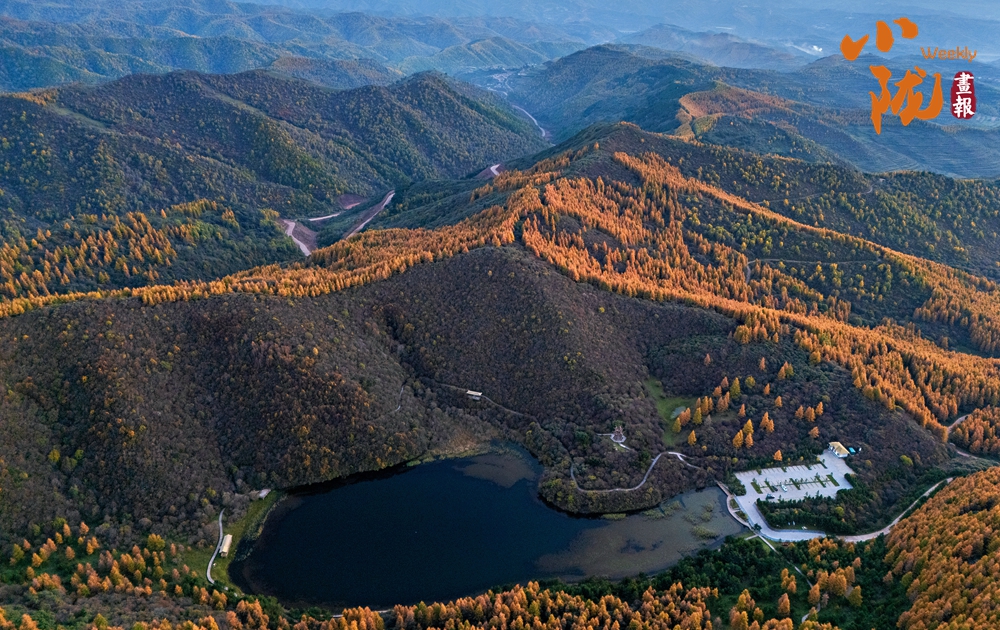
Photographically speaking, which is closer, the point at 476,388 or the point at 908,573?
the point at 908,573

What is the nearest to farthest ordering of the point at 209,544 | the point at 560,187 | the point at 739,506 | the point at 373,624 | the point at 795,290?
the point at 373,624, the point at 209,544, the point at 739,506, the point at 795,290, the point at 560,187

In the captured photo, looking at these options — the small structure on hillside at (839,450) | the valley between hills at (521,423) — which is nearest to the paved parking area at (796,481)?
the small structure on hillside at (839,450)

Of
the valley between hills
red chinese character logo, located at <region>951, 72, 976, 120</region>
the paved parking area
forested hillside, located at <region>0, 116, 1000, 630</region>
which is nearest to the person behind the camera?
the valley between hills

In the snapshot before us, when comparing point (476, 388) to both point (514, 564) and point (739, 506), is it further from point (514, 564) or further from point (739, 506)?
point (739, 506)

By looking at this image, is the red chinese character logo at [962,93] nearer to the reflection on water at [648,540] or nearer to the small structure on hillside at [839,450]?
the small structure on hillside at [839,450]

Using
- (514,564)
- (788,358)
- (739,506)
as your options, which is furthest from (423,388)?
(788,358)

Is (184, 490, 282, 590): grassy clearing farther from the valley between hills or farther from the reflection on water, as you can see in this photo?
the reflection on water

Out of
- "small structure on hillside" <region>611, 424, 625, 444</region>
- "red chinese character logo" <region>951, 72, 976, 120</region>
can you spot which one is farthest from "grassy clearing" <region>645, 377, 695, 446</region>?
"red chinese character logo" <region>951, 72, 976, 120</region>
